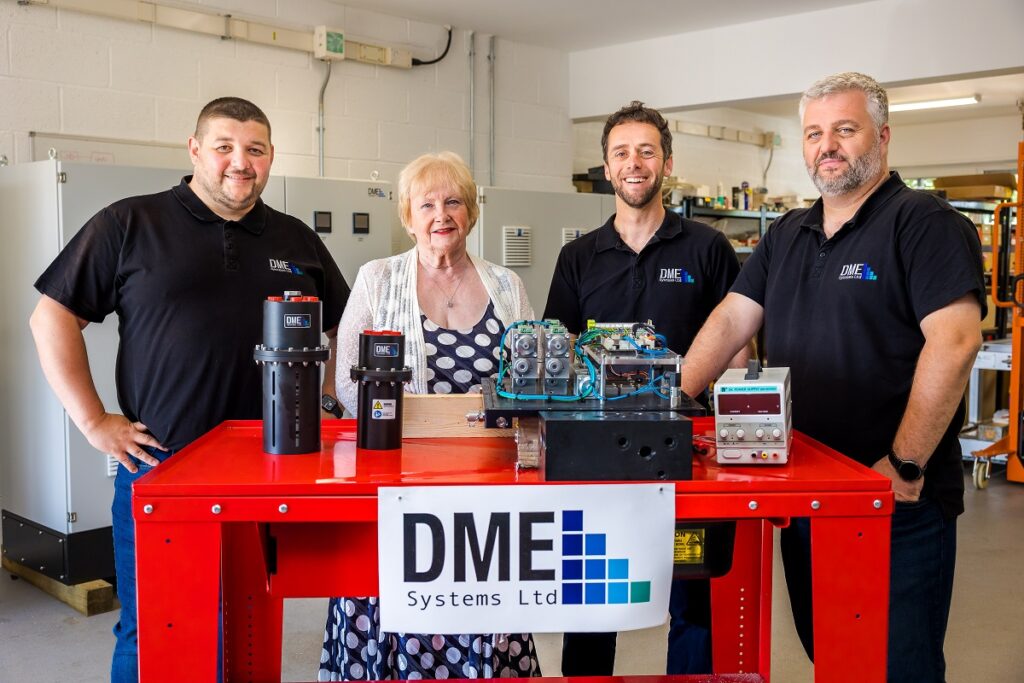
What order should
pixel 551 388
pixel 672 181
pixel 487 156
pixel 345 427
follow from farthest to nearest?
pixel 672 181
pixel 487 156
pixel 345 427
pixel 551 388

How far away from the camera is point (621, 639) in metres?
3.23

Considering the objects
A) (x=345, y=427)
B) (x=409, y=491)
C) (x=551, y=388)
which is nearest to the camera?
(x=409, y=491)

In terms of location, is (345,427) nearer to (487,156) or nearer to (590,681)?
(590,681)

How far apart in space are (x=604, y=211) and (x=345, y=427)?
141 inches

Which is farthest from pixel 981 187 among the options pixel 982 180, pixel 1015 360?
pixel 1015 360

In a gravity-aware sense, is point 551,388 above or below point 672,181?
below

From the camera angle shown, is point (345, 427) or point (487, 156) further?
point (487, 156)

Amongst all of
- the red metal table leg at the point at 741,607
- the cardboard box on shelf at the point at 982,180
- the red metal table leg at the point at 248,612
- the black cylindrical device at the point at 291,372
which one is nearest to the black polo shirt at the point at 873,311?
the red metal table leg at the point at 741,607

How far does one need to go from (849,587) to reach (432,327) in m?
1.06

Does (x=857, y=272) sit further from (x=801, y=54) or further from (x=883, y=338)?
(x=801, y=54)

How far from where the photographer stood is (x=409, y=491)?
1332 mm

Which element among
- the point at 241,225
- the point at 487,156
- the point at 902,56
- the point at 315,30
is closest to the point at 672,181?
the point at 487,156

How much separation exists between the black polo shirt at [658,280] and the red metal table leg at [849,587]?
1.13m

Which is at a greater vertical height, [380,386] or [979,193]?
[979,193]
